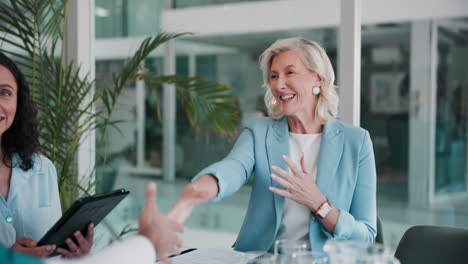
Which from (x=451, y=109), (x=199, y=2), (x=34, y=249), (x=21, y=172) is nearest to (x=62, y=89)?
(x=21, y=172)

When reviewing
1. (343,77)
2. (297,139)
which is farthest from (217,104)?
(297,139)

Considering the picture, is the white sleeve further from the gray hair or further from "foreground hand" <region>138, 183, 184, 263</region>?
the gray hair

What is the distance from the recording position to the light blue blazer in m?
1.95

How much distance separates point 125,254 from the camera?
122cm

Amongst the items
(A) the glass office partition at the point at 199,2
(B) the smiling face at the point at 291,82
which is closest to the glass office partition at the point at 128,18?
(A) the glass office partition at the point at 199,2

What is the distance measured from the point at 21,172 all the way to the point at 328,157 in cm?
129

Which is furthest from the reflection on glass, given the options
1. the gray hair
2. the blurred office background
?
the gray hair

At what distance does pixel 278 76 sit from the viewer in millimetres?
2072

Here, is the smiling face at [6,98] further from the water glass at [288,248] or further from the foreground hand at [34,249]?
the water glass at [288,248]

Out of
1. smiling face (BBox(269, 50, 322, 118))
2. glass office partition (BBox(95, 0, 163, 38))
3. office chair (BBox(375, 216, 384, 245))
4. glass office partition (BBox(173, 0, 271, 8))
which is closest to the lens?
smiling face (BBox(269, 50, 322, 118))

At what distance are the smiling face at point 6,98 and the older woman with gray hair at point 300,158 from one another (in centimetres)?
88

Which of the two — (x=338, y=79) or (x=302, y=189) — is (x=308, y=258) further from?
(x=338, y=79)

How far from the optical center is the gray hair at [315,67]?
206cm

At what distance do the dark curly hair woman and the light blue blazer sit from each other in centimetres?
65
